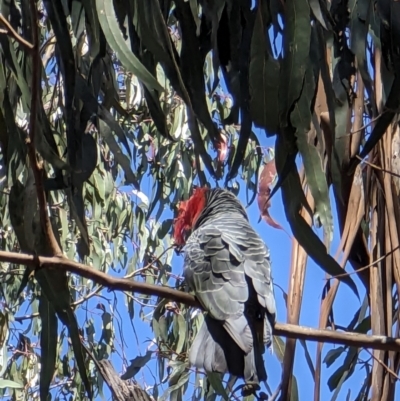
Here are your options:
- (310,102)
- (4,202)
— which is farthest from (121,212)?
(310,102)

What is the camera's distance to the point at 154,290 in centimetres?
134

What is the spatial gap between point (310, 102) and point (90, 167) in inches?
15.4

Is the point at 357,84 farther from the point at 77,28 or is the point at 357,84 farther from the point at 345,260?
the point at 77,28

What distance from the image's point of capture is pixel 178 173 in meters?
3.44

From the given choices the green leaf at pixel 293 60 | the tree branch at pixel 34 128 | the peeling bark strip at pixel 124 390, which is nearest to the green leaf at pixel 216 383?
the peeling bark strip at pixel 124 390

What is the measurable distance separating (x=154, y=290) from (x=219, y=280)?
24.2 inches

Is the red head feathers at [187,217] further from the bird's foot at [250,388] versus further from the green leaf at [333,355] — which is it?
→ the bird's foot at [250,388]

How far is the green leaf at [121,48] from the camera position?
108 centimetres

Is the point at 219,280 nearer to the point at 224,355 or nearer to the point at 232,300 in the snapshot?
the point at 232,300

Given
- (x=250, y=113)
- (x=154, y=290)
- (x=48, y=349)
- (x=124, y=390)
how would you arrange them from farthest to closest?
(x=124, y=390) → (x=48, y=349) → (x=154, y=290) → (x=250, y=113)

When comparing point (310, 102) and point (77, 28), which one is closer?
point (310, 102)

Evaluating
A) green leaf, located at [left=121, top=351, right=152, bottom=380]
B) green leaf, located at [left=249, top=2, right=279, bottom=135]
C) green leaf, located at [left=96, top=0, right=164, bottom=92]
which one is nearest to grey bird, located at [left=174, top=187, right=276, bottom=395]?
green leaf, located at [left=121, top=351, right=152, bottom=380]

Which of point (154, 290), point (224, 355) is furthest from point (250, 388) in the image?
point (154, 290)

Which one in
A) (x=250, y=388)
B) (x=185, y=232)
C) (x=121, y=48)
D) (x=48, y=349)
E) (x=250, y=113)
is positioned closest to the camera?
(x=121, y=48)
